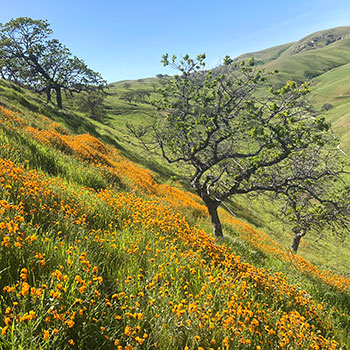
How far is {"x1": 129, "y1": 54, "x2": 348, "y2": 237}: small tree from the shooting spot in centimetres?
821

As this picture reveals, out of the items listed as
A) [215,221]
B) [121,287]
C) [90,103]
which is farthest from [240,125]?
[90,103]

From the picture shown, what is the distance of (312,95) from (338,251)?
87.9ft

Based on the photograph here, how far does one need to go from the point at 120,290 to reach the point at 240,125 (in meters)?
7.52

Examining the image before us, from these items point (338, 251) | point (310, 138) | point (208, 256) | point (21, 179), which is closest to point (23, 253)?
point (21, 179)

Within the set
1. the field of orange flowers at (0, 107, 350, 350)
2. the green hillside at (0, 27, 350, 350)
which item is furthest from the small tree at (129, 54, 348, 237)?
the field of orange flowers at (0, 107, 350, 350)

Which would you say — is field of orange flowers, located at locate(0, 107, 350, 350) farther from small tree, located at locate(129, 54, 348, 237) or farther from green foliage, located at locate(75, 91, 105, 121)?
green foliage, located at locate(75, 91, 105, 121)

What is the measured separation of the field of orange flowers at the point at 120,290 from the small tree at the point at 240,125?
4.01 metres

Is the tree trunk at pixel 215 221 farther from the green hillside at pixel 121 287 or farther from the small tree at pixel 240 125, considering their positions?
the green hillside at pixel 121 287

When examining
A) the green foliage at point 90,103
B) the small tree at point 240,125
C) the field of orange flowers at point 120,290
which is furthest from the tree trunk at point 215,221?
the green foliage at point 90,103

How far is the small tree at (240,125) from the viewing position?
821cm

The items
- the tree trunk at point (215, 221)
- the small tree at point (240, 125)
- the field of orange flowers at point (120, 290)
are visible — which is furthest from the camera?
the tree trunk at point (215, 221)

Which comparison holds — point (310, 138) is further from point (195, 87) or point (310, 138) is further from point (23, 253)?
point (23, 253)

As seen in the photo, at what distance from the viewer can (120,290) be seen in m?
3.18

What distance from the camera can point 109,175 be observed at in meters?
10.8
